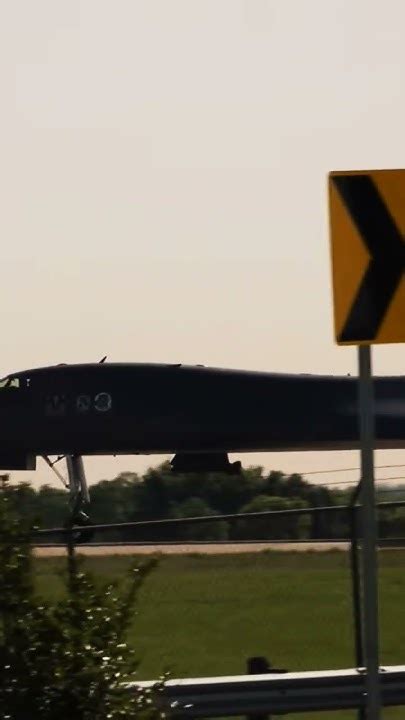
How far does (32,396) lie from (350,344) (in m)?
31.1

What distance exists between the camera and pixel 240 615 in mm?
Result: 11531

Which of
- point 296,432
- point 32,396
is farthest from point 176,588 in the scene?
point 296,432

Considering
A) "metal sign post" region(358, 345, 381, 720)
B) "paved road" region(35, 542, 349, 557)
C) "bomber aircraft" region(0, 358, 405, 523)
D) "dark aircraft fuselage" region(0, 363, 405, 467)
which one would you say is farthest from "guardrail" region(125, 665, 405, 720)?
"dark aircraft fuselage" region(0, 363, 405, 467)

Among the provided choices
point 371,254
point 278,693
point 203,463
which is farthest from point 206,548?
point 203,463

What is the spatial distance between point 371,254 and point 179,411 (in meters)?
32.4

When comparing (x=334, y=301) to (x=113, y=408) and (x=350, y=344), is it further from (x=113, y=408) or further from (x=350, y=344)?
(x=113, y=408)

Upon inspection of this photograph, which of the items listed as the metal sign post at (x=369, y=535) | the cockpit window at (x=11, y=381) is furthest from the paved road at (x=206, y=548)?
the cockpit window at (x=11, y=381)

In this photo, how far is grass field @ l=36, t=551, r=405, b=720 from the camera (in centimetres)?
1142

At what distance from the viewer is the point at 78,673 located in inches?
254

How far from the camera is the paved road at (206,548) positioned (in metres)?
12.0

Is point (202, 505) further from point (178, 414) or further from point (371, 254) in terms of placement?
point (178, 414)

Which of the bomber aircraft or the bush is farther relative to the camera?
the bomber aircraft

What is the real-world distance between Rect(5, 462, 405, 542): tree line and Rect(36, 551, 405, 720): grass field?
437mm

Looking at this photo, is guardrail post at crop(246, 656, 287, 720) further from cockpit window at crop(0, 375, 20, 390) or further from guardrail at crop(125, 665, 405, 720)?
cockpit window at crop(0, 375, 20, 390)
